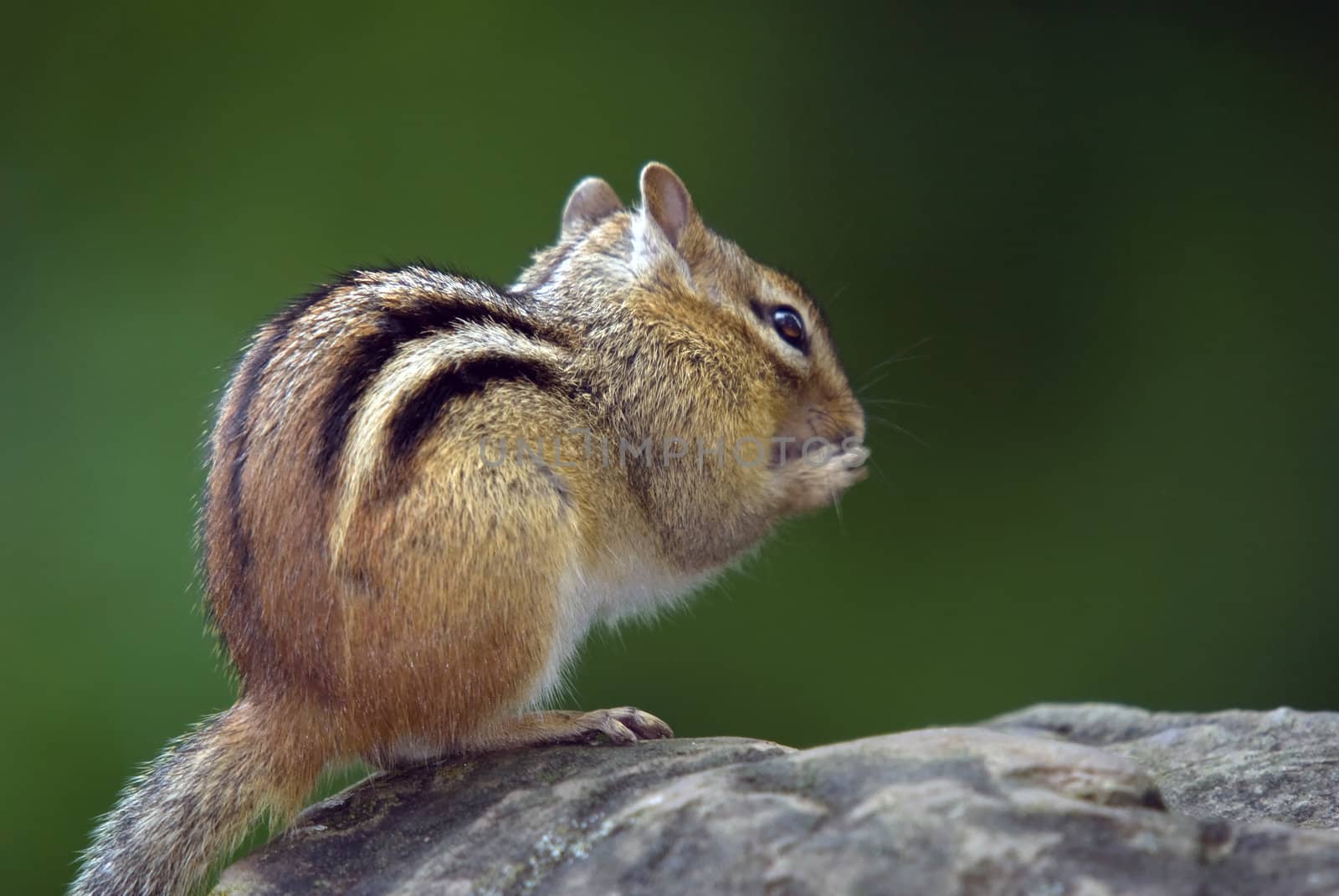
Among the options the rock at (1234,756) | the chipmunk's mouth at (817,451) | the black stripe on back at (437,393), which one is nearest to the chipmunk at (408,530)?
the black stripe on back at (437,393)

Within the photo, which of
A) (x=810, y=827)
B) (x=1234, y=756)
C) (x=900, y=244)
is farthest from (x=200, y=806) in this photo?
(x=900, y=244)

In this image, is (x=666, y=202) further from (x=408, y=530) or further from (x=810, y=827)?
(x=810, y=827)

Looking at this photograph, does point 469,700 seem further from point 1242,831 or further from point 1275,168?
point 1275,168

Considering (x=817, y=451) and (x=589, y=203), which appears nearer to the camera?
(x=817, y=451)

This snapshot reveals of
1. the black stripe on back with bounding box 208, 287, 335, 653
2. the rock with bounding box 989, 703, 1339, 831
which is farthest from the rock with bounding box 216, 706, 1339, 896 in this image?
the black stripe on back with bounding box 208, 287, 335, 653

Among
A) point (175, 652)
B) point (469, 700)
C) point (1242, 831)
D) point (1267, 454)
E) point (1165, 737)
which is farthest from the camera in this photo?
point (1267, 454)

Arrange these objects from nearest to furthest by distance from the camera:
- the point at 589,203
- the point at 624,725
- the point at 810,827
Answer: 1. the point at 810,827
2. the point at 624,725
3. the point at 589,203

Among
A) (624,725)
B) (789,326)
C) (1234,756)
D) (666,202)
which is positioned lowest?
(1234,756)

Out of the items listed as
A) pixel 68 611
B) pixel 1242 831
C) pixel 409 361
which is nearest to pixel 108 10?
pixel 68 611

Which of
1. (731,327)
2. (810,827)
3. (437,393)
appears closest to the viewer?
(810,827)
